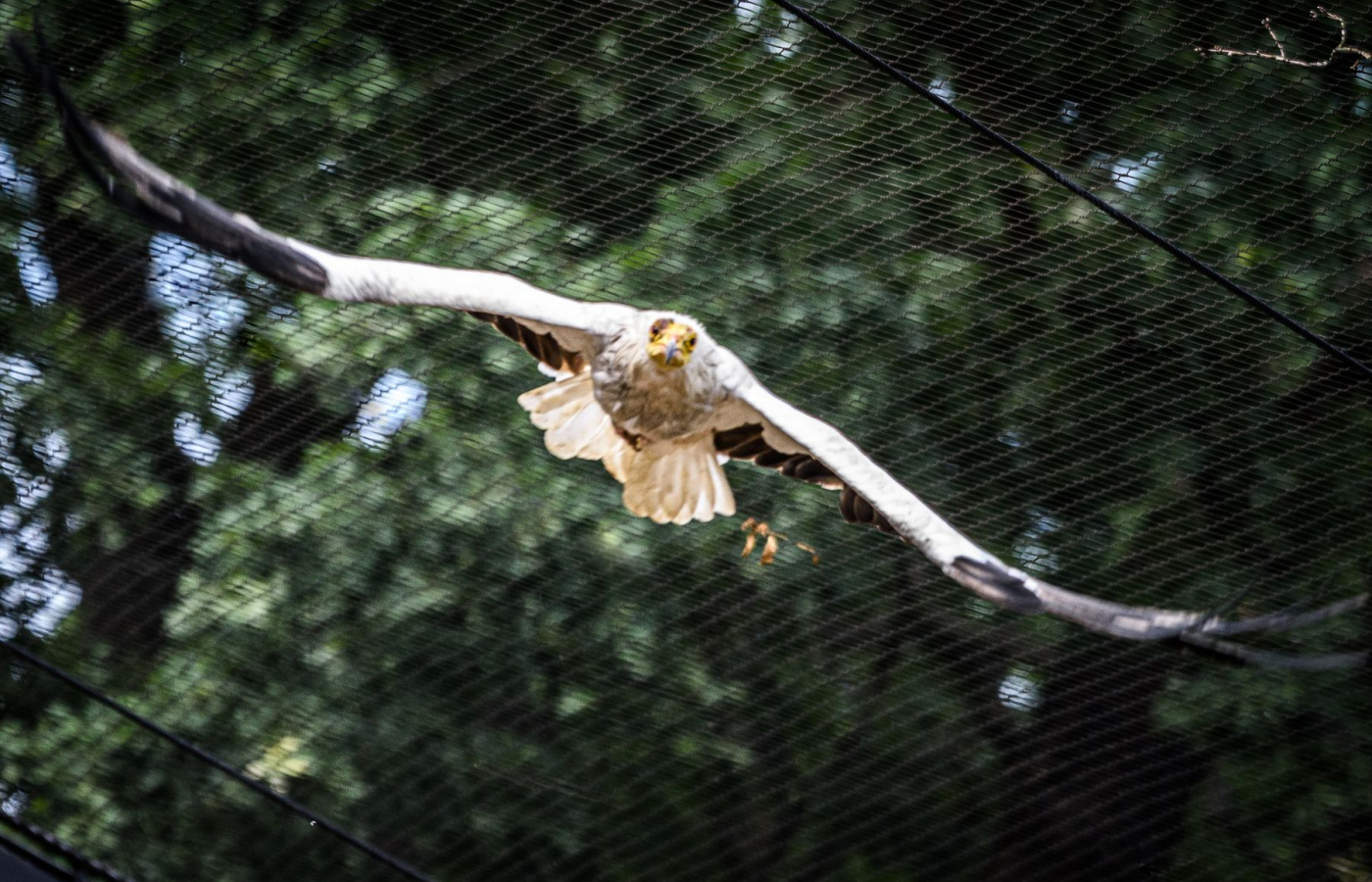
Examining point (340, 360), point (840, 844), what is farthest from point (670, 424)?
point (840, 844)

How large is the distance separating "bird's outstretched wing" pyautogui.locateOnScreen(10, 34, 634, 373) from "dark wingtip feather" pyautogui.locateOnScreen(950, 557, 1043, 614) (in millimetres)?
859

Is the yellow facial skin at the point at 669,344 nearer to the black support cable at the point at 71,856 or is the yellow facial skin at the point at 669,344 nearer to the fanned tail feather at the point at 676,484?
the fanned tail feather at the point at 676,484

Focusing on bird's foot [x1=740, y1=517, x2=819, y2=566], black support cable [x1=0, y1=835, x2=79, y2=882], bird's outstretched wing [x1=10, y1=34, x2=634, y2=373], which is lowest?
bird's foot [x1=740, y1=517, x2=819, y2=566]

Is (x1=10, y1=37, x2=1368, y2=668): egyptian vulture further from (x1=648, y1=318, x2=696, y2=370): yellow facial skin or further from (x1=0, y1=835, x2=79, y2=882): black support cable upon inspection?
(x1=0, y1=835, x2=79, y2=882): black support cable

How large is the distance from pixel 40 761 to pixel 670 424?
1471 millimetres

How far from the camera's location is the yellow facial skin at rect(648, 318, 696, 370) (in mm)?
2418

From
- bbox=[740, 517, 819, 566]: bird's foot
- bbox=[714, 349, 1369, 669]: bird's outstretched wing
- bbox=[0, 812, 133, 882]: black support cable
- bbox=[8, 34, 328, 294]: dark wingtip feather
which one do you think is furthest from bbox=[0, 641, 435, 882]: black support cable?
bbox=[714, 349, 1369, 669]: bird's outstretched wing

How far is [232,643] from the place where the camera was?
8.84ft

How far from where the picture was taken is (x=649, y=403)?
2.54 meters

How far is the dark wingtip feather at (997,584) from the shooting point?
2275 millimetres

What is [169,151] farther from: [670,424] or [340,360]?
[670,424]

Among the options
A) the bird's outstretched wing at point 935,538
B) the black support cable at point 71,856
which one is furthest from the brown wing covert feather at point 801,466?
the black support cable at point 71,856

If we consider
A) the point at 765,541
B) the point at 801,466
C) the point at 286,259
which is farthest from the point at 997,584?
the point at 286,259

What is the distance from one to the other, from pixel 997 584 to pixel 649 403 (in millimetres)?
768
